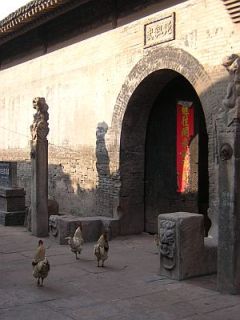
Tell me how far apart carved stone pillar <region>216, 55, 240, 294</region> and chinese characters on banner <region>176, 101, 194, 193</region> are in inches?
171

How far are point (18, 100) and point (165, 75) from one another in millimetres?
7309

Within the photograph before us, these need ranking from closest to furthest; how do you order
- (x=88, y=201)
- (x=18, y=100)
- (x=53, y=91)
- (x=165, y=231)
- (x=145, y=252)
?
(x=165, y=231), (x=145, y=252), (x=88, y=201), (x=53, y=91), (x=18, y=100)

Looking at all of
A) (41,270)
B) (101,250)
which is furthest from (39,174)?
(41,270)

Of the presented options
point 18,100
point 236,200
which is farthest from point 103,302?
point 18,100

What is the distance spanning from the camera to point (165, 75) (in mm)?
9930

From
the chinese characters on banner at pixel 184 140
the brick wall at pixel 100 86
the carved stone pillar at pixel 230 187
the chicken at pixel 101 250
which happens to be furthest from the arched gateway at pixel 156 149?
the carved stone pillar at pixel 230 187

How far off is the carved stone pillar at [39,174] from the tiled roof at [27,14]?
2664mm

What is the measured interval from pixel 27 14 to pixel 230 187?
8820 mm

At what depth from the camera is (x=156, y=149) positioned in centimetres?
1104

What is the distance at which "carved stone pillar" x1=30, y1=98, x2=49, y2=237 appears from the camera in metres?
10.6

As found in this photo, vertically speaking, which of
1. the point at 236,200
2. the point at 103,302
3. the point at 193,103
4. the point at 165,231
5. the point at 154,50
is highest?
the point at 154,50

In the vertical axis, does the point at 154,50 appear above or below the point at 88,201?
above

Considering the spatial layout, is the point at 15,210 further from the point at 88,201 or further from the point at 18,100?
the point at 18,100

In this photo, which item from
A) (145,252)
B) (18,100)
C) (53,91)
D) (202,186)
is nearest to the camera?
(145,252)
